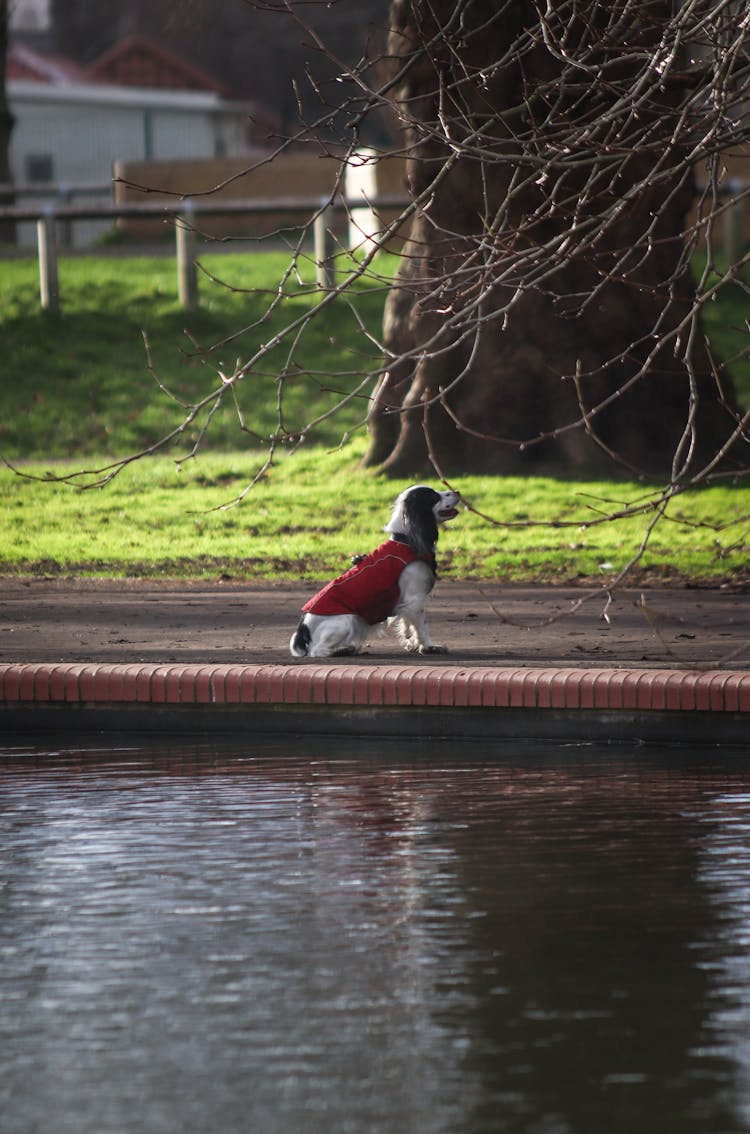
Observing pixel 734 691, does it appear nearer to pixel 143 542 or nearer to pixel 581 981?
pixel 581 981

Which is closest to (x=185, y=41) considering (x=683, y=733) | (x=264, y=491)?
(x=264, y=491)

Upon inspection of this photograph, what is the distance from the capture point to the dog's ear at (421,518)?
10.4 meters

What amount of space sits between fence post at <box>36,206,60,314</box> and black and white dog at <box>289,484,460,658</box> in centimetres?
1320

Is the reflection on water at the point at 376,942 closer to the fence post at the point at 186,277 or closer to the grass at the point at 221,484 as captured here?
the grass at the point at 221,484

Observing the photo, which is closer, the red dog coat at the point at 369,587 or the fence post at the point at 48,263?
the red dog coat at the point at 369,587

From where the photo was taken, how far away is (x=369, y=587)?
34.1ft

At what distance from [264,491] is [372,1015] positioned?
1247cm

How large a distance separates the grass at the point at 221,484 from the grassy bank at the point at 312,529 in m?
0.03

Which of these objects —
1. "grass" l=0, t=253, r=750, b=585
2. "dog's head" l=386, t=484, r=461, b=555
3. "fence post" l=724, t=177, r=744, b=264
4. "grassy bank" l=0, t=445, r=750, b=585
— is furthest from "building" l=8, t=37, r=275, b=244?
"dog's head" l=386, t=484, r=461, b=555

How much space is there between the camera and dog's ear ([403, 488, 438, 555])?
10.4 metres

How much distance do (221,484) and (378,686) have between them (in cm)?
903

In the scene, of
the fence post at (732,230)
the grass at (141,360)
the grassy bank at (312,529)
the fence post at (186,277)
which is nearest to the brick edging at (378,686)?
the grassy bank at (312,529)

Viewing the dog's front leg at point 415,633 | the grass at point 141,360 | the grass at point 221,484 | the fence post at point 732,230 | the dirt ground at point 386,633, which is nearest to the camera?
the dirt ground at point 386,633

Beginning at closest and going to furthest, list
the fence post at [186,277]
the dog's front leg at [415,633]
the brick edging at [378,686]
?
the brick edging at [378,686] → the dog's front leg at [415,633] → the fence post at [186,277]
